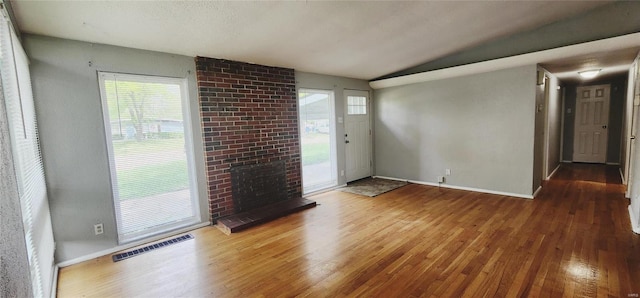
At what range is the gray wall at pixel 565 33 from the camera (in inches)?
129

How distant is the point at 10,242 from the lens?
1056 mm

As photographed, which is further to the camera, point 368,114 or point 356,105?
point 368,114

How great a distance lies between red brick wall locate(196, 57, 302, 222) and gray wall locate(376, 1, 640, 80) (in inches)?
110

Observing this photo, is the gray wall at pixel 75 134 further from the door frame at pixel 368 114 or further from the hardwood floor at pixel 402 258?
the door frame at pixel 368 114

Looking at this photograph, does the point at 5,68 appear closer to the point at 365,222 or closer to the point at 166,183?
the point at 166,183

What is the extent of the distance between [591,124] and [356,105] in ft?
19.2

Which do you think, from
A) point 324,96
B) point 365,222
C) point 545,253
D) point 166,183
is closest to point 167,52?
point 166,183

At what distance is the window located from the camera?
5.47 meters

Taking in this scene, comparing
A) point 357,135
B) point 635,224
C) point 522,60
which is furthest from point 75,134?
point 635,224

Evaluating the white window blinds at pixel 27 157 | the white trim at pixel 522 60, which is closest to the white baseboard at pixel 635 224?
the white trim at pixel 522 60

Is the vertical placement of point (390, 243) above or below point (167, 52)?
below

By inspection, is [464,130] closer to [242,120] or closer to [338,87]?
[338,87]

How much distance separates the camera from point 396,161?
5.74m

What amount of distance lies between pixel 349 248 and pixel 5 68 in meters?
2.79
